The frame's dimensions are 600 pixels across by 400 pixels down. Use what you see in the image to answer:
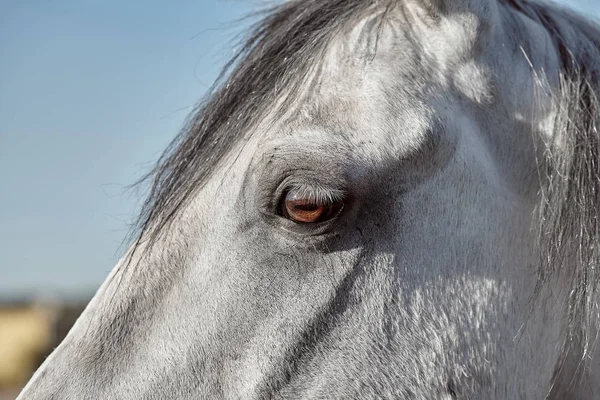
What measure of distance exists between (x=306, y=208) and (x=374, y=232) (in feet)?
0.68

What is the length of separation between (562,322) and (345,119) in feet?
2.90

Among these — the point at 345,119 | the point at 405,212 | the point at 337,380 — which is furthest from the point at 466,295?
the point at 345,119

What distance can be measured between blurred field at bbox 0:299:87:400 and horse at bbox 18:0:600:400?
34.1 ft

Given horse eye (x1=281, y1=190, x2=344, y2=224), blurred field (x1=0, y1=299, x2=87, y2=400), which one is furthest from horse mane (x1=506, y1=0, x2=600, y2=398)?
blurred field (x1=0, y1=299, x2=87, y2=400)

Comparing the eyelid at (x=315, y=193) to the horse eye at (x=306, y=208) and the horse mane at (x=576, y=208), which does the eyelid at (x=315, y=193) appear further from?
the horse mane at (x=576, y=208)

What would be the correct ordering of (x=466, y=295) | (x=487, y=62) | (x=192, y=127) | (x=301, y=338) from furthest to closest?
(x=192, y=127) → (x=487, y=62) → (x=466, y=295) → (x=301, y=338)

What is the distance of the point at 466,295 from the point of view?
1.87 meters

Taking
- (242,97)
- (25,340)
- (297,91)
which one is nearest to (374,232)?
(297,91)

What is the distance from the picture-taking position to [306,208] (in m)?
1.76

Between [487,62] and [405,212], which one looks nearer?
[405,212]

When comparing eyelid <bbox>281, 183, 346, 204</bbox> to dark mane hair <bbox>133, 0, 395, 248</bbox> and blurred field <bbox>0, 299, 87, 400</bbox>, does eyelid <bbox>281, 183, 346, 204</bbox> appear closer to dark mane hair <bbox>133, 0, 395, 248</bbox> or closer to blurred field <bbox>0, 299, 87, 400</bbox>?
dark mane hair <bbox>133, 0, 395, 248</bbox>

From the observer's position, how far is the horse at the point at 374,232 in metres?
1.75

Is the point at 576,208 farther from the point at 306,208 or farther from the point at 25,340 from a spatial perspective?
the point at 25,340

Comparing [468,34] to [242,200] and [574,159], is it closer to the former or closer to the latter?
[574,159]
